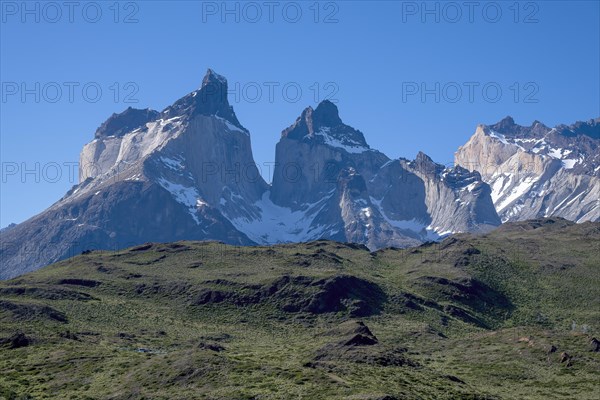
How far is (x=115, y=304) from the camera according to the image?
18825 cm

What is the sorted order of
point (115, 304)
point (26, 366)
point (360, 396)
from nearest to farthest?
point (360, 396)
point (26, 366)
point (115, 304)

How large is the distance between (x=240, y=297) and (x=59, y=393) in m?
88.9

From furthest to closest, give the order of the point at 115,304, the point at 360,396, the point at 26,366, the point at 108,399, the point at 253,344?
the point at 115,304
the point at 253,344
the point at 26,366
the point at 108,399
the point at 360,396

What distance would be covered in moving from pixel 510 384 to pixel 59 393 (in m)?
55.9

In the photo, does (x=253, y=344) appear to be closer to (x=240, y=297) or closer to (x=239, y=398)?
(x=240, y=297)

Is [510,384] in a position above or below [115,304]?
below

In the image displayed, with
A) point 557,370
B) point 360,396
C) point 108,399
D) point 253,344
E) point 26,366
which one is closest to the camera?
point 360,396

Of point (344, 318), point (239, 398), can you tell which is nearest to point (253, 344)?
point (344, 318)

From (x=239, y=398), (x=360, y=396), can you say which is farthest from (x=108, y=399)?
(x=360, y=396)

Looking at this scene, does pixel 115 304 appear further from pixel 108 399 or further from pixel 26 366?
pixel 108 399

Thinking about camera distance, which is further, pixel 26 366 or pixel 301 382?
pixel 26 366

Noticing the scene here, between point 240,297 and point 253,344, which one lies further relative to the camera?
point 240,297

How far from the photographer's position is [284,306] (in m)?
194

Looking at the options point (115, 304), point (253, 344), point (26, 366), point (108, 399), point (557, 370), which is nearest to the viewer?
point (108, 399)
